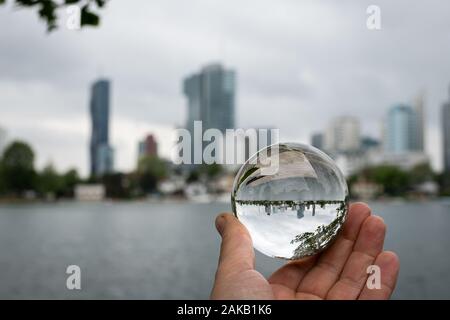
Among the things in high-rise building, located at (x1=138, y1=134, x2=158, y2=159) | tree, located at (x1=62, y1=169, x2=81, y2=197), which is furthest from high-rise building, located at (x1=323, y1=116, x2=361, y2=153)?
tree, located at (x1=62, y1=169, x2=81, y2=197)

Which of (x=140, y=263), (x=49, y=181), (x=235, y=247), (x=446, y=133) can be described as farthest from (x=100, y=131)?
(x=235, y=247)

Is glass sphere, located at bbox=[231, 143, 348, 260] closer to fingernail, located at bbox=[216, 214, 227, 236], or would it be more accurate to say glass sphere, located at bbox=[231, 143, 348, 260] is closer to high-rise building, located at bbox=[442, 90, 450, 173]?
fingernail, located at bbox=[216, 214, 227, 236]

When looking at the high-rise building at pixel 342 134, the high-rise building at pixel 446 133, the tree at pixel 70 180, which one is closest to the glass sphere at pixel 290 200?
the high-rise building at pixel 342 134

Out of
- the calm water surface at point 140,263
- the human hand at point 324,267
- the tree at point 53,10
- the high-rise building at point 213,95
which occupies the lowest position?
the calm water surface at point 140,263

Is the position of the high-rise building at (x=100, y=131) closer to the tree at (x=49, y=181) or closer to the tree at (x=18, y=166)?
the tree at (x=49, y=181)
